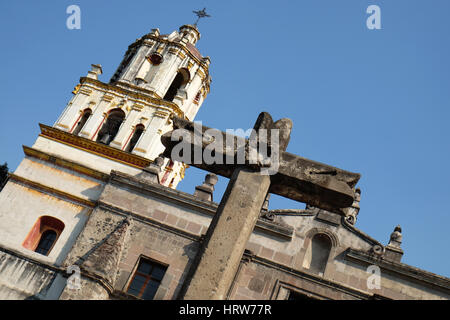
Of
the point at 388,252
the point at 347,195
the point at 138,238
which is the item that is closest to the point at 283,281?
the point at 388,252

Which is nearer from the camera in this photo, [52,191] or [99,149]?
[52,191]

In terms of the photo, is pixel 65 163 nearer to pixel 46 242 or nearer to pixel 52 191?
pixel 52 191

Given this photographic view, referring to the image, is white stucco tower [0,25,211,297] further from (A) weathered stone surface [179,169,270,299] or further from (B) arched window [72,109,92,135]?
(A) weathered stone surface [179,169,270,299]

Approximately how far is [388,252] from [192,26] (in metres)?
16.1

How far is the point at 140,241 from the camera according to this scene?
14.6m

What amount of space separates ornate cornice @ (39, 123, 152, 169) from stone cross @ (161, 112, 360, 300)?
44.7 feet

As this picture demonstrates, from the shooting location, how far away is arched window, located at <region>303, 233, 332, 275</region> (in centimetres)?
1484

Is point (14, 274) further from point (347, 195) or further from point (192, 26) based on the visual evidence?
point (192, 26)

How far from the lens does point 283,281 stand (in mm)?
13977

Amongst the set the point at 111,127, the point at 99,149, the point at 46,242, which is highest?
the point at 111,127

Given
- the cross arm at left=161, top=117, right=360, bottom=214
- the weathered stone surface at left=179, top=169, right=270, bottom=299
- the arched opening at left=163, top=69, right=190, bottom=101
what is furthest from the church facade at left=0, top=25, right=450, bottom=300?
the weathered stone surface at left=179, top=169, right=270, bottom=299

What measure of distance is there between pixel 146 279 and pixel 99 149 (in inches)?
273

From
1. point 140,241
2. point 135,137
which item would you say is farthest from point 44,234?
point 135,137
